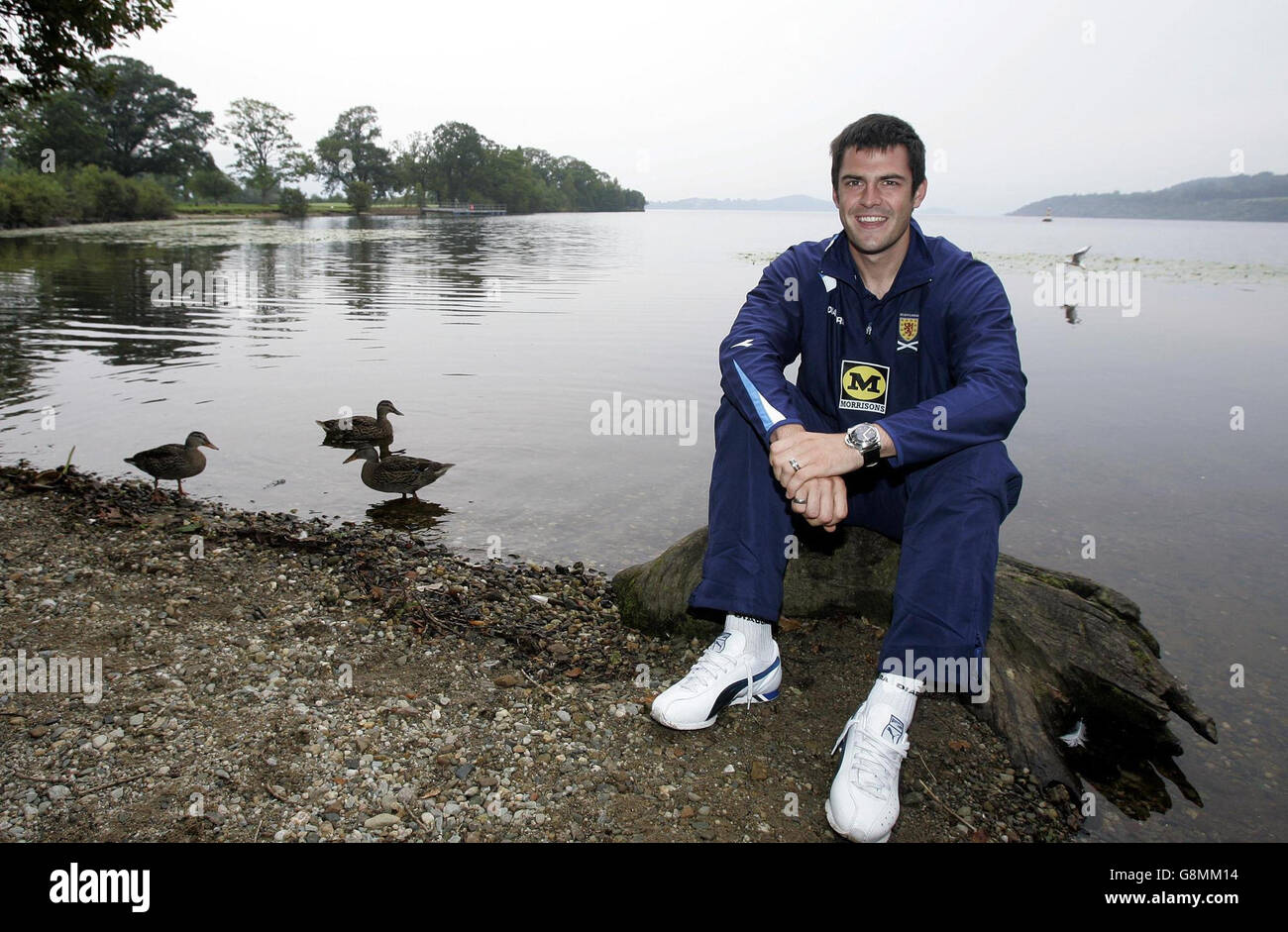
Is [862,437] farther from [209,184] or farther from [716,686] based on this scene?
[209,184]

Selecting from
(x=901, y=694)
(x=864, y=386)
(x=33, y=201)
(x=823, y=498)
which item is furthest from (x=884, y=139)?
(x=33, y=201)

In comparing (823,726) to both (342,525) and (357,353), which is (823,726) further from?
(357,353)

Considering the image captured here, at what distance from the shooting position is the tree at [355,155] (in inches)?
4532

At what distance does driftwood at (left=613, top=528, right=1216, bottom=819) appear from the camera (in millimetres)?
3832

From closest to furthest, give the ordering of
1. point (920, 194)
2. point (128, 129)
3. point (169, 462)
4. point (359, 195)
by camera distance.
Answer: point (920, 194) → point (169, 462) → point (128, 129) → point (359, 195)

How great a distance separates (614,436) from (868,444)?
676 centimetres

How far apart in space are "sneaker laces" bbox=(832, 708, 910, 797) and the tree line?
148 ft

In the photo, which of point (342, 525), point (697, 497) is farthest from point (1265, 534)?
point (342, 525)

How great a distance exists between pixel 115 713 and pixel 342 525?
3282 millimetres

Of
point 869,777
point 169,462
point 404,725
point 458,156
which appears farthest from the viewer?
point 458,156

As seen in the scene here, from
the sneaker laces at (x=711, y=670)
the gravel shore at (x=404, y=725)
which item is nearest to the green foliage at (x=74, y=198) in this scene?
the gravel shore at (x=404, y=725)

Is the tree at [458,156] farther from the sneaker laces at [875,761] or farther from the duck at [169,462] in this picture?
the sneaker laces at [875,761]

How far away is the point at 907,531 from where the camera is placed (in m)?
3.46
